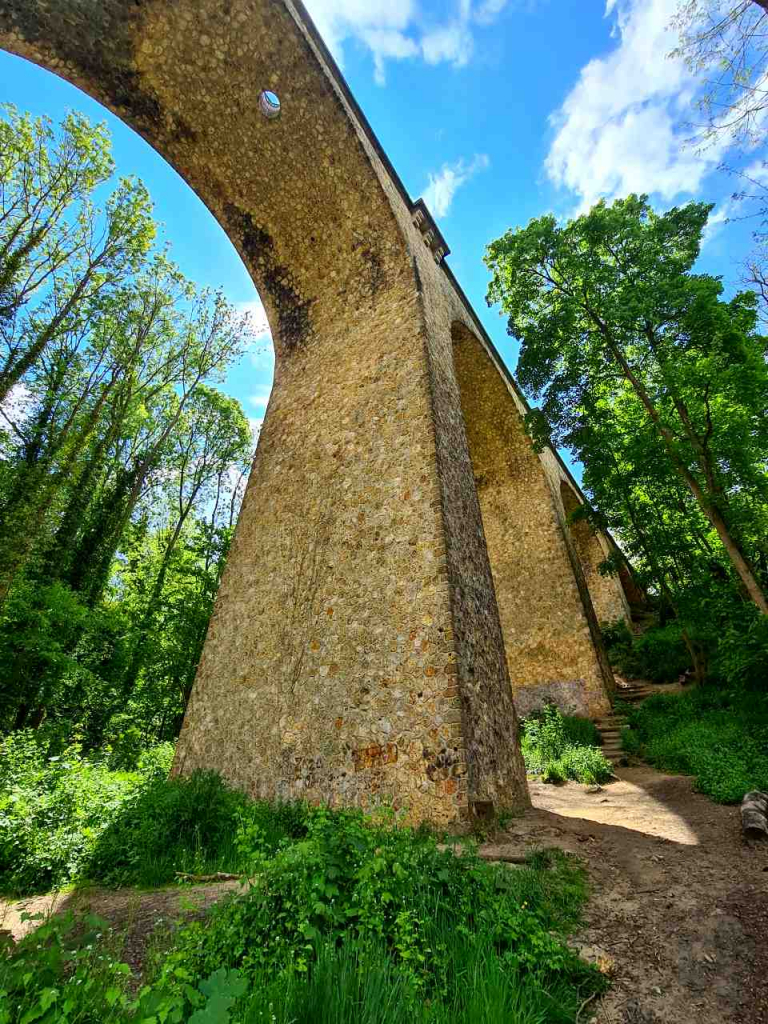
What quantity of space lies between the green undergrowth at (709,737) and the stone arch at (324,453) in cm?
257

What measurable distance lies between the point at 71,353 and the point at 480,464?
11242mm

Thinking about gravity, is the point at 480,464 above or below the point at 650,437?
above

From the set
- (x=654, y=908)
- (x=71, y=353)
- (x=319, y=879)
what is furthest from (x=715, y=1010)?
(x=71, y=353)

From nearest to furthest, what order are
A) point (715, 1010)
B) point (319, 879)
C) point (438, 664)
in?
point (715, 1010), point (319, 879), point (438, 664)

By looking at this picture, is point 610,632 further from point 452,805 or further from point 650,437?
point 452,805

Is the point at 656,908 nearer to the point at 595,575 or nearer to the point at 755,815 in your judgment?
the point at 755,815

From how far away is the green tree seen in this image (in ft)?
25.3

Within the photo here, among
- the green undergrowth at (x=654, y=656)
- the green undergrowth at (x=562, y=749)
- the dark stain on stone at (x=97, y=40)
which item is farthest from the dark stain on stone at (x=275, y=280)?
the green undergrowth at (x=654, y=656)

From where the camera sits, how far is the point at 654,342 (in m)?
8.68

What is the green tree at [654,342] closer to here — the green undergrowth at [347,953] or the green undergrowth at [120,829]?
the green undergrowth at [347,953]

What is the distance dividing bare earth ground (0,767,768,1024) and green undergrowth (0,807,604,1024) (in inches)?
6.2

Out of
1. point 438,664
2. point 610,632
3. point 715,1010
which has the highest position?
point 610,632

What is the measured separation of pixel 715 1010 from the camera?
1.87 meters

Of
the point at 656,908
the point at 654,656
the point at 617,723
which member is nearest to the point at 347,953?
the point at 656,908
